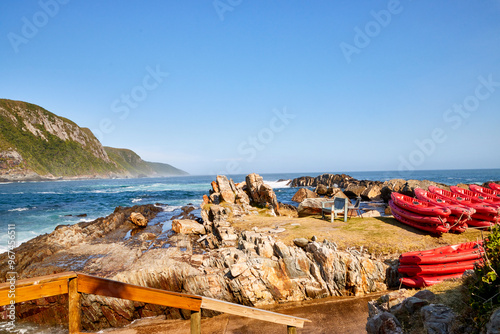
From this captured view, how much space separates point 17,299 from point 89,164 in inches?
6650

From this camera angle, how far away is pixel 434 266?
816 cm

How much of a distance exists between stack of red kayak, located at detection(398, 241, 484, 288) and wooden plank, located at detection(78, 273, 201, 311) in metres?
8.40

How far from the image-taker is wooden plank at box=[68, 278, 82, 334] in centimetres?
239

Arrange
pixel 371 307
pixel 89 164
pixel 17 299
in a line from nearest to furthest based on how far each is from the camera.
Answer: pixel 17 299 → pixel 371 307 → pixel 89 164

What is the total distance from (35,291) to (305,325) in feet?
23.1

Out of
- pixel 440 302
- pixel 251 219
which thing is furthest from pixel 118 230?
pixel 440 302

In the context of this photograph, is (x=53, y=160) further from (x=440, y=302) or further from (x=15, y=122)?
(x=440, y=302)

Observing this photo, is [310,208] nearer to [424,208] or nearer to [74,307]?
[424,208]

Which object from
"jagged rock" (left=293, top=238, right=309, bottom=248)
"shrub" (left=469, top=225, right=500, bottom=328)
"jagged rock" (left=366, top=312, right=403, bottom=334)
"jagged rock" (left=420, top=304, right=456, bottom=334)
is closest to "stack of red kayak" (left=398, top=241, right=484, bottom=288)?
"jagged rock" (left=293, top=238, right=309, bottom=248)

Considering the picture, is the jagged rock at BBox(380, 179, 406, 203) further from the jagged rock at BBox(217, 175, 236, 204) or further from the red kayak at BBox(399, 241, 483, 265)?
the red kayak at BBox(399, 241, 483, 265)

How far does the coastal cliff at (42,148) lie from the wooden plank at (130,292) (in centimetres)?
12023

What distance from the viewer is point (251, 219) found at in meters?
16.0

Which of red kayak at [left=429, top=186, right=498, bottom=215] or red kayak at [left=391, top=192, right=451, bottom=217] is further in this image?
red kayak at [left=429, top=186, right=498, bottom=215]

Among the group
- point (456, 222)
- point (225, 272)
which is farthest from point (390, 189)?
point (225, 272)
